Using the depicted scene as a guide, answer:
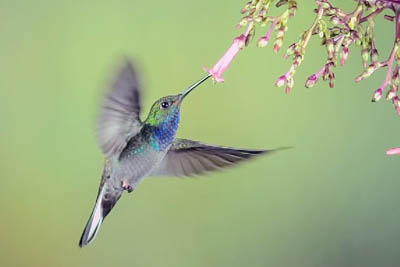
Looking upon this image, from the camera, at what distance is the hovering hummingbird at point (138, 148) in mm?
903

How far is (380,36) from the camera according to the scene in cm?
180

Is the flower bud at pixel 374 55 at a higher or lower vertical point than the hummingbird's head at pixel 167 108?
higher

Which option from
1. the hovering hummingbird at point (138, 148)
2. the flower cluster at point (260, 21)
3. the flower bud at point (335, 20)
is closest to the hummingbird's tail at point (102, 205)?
the hovering hummingbird at point (138, 148)

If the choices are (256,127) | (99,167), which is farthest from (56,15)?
(256,127)

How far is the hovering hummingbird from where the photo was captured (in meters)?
0.90

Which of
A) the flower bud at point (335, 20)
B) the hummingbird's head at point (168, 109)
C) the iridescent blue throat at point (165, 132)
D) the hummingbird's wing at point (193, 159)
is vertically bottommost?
the hummingbird's wing at point (193, 159)

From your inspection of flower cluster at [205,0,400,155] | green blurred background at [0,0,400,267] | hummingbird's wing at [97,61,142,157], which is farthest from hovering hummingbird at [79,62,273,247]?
green blurred background at [0,0,400,267]

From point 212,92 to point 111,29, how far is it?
360 millimetres

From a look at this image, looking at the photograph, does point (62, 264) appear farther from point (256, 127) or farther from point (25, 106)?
point (256, 127)

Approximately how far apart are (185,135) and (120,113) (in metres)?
0.97

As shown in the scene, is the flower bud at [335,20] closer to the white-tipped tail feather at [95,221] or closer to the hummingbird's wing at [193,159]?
the hummingbird's wing at [193,159]

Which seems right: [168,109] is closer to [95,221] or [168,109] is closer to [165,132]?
[165,132]

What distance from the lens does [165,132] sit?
3.29 ft

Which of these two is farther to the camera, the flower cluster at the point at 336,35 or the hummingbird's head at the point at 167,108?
the hummingbird's head at the point at 167,108
